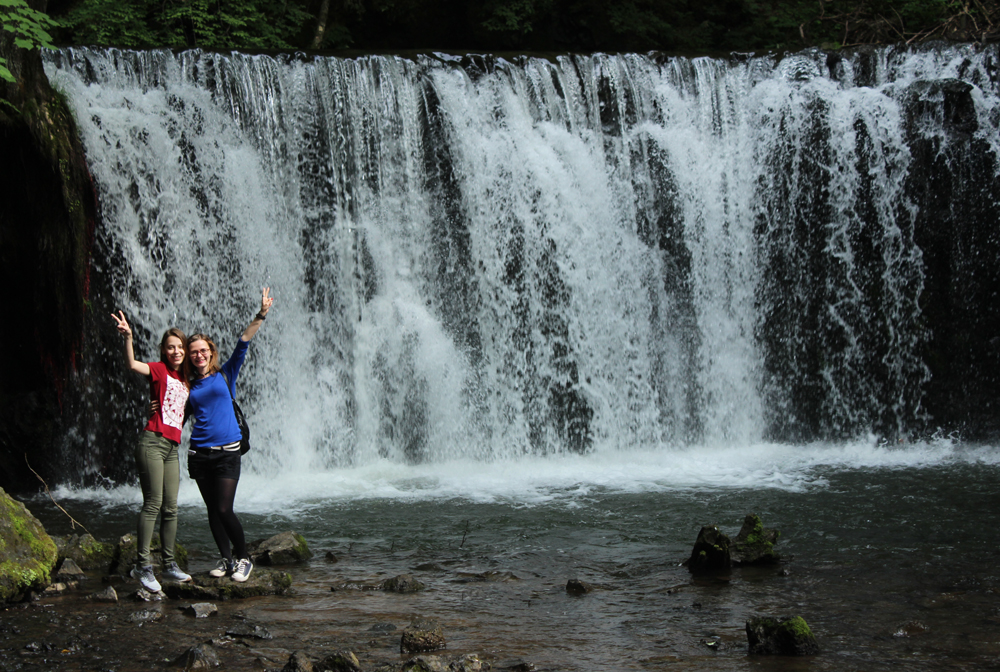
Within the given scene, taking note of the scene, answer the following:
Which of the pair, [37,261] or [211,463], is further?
[37,261]

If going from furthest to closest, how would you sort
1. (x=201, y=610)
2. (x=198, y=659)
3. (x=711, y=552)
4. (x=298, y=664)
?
(x=711, y=552) < (x=201, y=610) < (x=198, y=659) < (x=298, y=664)

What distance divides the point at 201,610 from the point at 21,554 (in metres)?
Result: 1.17

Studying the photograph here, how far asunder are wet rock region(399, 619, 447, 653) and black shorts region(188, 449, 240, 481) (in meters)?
1.44

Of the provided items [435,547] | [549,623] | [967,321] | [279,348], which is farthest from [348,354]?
[967,321]

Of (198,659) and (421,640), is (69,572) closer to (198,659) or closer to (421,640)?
(198,659)

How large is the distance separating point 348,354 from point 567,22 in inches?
354

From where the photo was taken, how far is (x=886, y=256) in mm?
11781

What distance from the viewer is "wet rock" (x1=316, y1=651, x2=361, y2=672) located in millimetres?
3943

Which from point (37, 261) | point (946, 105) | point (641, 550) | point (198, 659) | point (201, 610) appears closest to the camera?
point (198, 659)

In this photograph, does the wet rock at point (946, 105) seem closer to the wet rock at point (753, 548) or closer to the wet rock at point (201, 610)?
the wet rock at point (753, 548)

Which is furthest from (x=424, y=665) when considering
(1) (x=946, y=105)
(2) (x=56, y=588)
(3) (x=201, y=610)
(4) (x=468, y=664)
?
(1) (x=946, y=105)

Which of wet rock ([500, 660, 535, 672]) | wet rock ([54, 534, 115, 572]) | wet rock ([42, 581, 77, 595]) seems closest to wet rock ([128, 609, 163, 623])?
wet rock ([42, 581, 77, 595])

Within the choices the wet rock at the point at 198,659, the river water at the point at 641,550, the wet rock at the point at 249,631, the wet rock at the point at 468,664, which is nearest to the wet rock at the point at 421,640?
the river water at the point at 641,550

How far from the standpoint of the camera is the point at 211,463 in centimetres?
519
